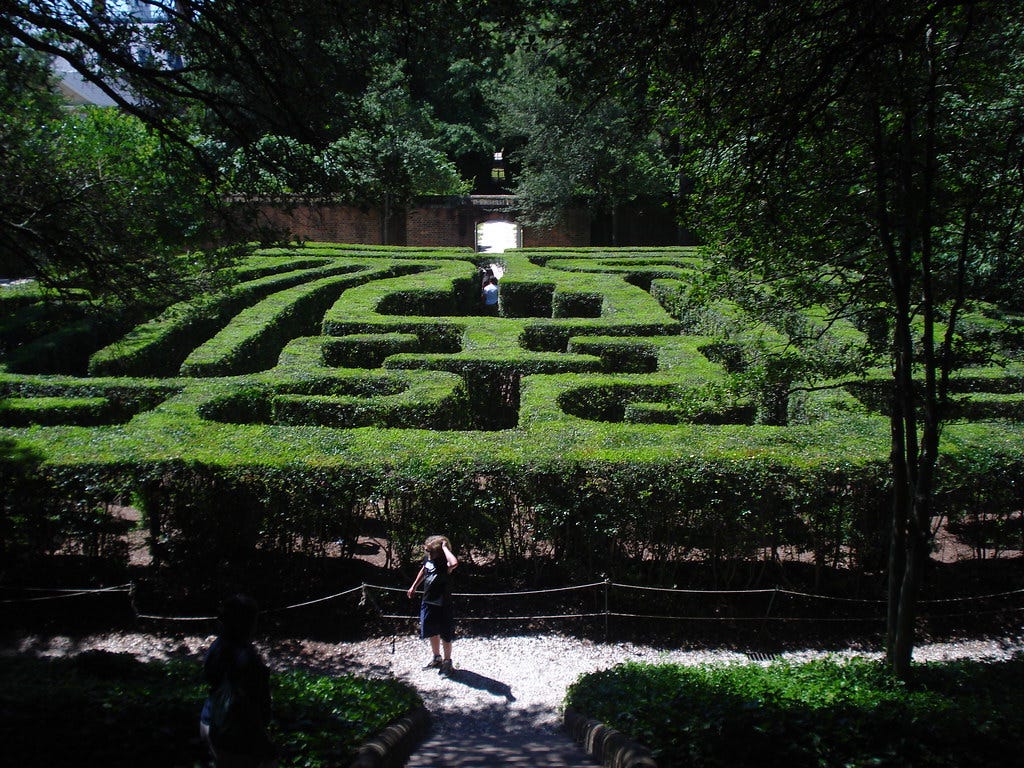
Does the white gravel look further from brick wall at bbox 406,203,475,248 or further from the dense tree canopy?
brick wall at bbox 406,203,475,248

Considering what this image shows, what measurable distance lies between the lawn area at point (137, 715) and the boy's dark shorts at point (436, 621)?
122cm

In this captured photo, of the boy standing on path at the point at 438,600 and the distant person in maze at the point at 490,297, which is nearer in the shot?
the boy standing on path at the point at 438,600

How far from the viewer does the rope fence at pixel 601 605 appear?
703 centimetres

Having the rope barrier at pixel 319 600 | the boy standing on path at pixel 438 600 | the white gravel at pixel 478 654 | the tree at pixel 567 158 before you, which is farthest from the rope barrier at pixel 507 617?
the tree at pixel 567 158

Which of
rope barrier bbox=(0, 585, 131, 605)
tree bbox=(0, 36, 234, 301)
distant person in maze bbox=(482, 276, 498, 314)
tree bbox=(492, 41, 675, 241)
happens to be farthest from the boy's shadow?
tree bbox=(492, 41, 675, 241)

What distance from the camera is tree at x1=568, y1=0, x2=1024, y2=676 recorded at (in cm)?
496

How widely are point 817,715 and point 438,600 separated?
322cm

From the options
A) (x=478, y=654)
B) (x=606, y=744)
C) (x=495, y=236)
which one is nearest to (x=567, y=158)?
(x=495, y=236)

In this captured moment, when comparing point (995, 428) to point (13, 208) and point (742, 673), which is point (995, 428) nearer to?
point (742, 673)

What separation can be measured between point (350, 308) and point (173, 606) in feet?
23.2

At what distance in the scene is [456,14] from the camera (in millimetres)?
6344

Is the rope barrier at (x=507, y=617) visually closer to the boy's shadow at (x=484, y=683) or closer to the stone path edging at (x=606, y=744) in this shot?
the boy's shadow at (x=484, y=683)

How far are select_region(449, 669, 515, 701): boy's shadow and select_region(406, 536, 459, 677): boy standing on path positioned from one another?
9 centimetres

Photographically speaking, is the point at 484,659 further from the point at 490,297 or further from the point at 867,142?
the point at 490,297
